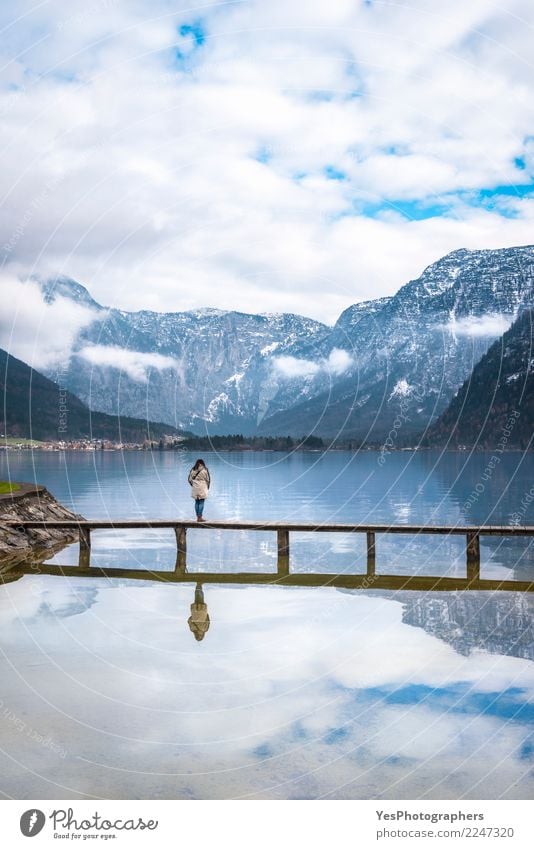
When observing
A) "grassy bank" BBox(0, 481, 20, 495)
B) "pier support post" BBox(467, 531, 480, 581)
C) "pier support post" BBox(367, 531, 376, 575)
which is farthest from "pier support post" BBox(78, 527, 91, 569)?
"pier support post" BBox(467, 531, 480, 581)

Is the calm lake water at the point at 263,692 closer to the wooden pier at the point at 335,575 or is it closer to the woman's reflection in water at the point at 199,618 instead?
the woman's reflection in water at the point at 199,618

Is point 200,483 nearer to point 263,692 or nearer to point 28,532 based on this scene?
point 28,532

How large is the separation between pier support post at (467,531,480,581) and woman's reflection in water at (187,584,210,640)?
10.6 meters

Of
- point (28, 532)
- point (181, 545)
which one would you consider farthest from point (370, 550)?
point (28, 532)

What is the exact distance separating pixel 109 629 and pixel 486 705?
982 cm

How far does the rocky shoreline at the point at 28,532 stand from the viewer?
113ft

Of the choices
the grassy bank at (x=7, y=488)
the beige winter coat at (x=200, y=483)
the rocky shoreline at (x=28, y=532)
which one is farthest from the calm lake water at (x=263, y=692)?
the grassy bank at (x=7, y=488)

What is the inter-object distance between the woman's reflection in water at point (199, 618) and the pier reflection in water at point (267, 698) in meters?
0.08

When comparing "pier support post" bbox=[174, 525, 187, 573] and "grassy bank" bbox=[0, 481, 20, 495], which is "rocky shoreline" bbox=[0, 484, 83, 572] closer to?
"grassy bank" bbox=[0, 481, 20, 495]

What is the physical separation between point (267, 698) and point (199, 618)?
750cm

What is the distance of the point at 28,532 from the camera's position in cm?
3700

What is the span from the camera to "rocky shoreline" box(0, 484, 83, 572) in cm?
3450
